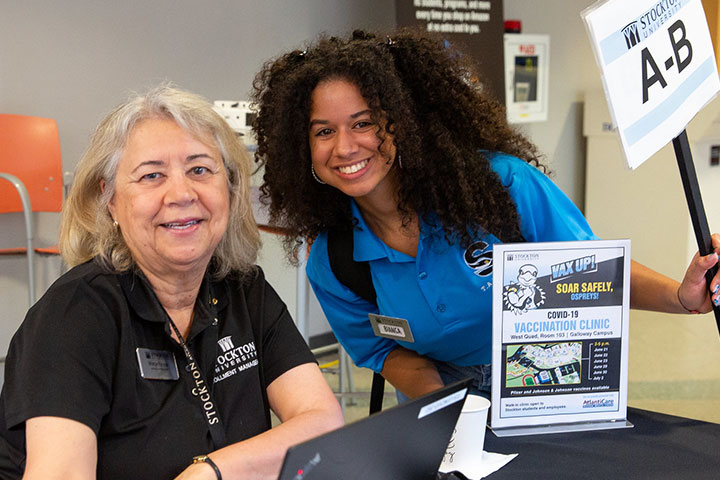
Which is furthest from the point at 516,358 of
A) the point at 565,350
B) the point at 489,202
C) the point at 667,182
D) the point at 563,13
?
the point at 563,13

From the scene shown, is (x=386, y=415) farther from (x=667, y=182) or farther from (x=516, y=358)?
(x=667, y=182)

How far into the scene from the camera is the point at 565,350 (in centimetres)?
137

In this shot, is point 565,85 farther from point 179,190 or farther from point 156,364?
point 156,364

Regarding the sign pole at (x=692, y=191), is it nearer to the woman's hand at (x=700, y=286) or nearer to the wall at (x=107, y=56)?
the woman's hand at (x=700, y=286)

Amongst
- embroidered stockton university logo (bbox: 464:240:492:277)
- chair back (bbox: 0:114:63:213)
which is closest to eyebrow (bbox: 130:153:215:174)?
embroidered stockton university logo (bbox: 464:240:492:277)

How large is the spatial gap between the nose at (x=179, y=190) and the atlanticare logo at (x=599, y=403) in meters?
0.81

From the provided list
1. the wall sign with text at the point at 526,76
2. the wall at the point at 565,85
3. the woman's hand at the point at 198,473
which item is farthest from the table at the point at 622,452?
the wall at the point at 565,85

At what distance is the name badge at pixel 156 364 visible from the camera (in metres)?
1.31

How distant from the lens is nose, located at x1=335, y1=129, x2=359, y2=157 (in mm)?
1582

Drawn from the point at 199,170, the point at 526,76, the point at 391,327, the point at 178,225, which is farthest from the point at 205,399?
the point at 526,76

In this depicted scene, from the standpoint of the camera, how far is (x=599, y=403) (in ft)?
4.58

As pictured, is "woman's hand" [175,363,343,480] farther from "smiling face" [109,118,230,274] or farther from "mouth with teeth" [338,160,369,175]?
"mouth with teeth" [338,160,369,175]

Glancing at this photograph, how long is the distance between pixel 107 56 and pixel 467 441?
312 cm

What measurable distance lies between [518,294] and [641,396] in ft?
8.50
